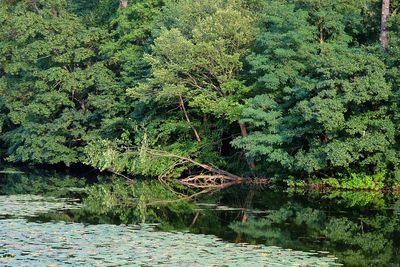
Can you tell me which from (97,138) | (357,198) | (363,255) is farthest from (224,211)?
(97,138)

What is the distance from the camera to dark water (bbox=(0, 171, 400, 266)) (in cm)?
1762

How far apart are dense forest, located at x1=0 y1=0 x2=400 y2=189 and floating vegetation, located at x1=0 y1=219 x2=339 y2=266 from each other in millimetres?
12652

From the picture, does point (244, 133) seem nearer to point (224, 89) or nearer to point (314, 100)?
point (224, 89)

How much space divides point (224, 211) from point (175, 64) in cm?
1222

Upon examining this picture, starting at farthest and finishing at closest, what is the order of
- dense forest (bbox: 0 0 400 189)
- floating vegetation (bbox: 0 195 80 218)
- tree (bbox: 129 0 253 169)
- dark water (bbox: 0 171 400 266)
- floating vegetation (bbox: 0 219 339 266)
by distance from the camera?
tree (bbox: 129 0 253 169)
dense forest (bbox: 0 0 400 189)
floating vegetation (bbox: 0 195 80 218)
dark water (bbox: 0 171 400 266)
floating vegetation (bbox: 0 219 339 266)

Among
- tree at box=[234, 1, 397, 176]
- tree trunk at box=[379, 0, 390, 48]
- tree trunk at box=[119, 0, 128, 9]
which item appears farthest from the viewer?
tree trunk at box=[119, 0, 128, 9]

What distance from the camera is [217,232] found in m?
21.8

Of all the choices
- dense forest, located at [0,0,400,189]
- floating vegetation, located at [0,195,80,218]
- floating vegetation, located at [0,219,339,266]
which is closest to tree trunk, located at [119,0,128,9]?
dense forest, located at [0,0,400,189]

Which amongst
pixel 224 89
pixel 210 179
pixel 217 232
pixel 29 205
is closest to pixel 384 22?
pixel 224 89

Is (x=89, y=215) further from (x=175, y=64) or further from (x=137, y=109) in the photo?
(x=137, y=109)

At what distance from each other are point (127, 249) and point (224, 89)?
18923 millimetres

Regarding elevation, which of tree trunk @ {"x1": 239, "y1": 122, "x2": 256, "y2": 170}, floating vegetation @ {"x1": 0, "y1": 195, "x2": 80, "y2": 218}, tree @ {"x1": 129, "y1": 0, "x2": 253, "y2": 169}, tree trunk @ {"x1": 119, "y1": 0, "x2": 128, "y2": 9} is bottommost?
floating vegetation @ {"x1": 0, "y1": 195, "x2": 80, "y2": 218}

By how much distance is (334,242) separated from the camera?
796 inches

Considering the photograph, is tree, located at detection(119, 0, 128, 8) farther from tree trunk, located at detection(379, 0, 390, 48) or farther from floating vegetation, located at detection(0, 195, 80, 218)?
floating vegetation, located at detection(0, 195, 80, 218)
